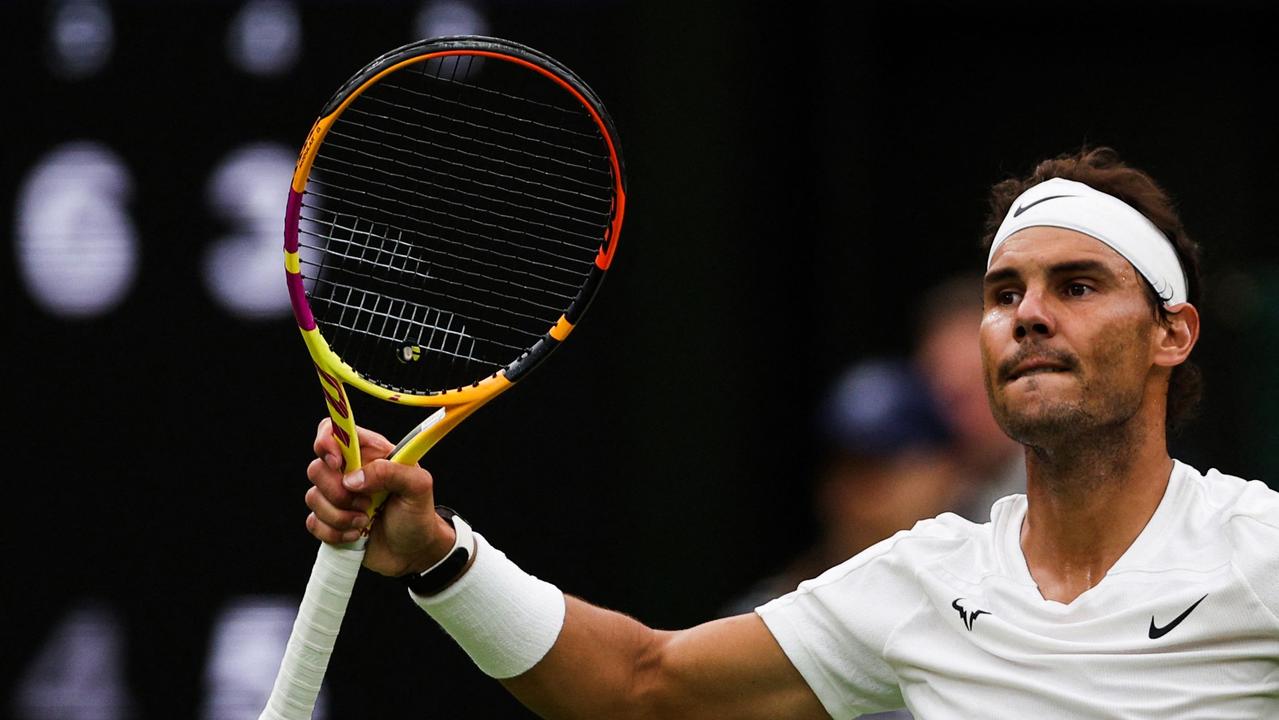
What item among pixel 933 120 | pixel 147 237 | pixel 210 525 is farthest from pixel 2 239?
pixel 933 120

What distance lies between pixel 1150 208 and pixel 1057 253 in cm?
24

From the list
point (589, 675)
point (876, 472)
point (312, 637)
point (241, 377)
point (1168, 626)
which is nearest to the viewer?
point (1168, 626)

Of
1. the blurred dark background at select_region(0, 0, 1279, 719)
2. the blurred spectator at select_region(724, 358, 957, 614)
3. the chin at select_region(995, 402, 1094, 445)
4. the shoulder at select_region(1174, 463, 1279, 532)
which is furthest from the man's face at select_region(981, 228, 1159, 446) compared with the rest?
the blurred dark background at select_region(0, 0, 1279, 719)

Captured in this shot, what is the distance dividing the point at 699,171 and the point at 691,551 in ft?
3.45

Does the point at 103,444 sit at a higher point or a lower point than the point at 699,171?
lower

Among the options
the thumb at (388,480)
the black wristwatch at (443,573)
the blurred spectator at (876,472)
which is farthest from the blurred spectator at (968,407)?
the thumb at (388,480)

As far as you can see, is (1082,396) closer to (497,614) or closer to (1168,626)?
(1168,626)

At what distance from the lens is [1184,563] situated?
12.5ft

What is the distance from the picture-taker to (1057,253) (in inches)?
157

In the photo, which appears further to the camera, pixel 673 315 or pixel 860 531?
pixel 673 315

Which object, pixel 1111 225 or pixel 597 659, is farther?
pixel 597 659

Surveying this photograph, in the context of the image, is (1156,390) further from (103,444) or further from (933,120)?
(933,120)

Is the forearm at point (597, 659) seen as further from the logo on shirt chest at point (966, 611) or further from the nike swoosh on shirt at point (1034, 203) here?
the nike swoosh on shirt at point (1034, 203)

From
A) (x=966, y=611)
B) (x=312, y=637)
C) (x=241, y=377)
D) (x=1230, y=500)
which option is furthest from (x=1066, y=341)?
(x=241, y=377)
